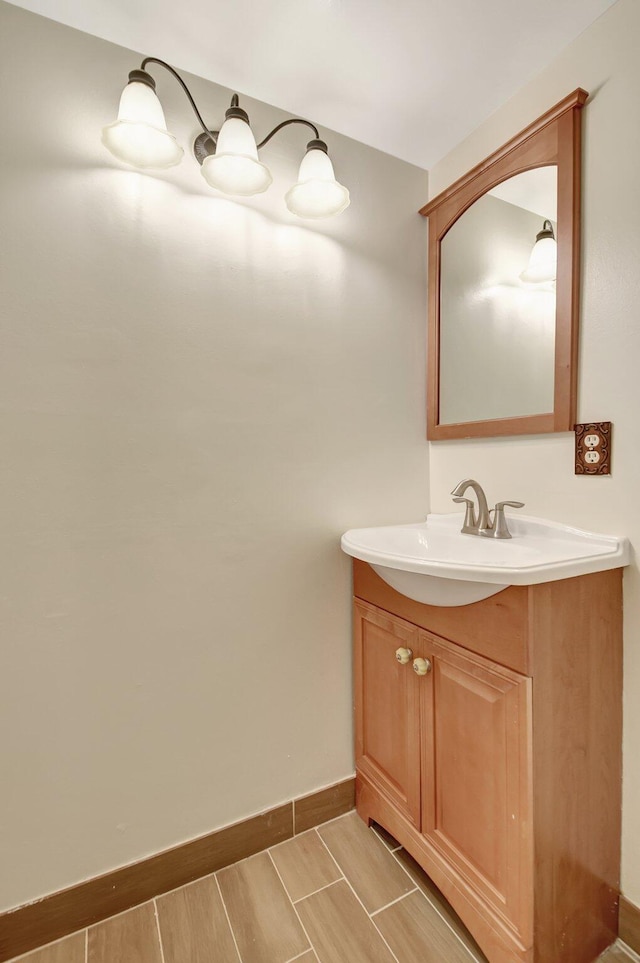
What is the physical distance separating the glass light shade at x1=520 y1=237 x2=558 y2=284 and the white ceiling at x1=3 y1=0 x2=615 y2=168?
0.49 meters

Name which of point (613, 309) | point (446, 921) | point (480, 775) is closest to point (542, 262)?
point (613, 309)

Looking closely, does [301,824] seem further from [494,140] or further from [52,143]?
[494,140]

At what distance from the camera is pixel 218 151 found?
1118mm

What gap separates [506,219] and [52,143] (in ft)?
4.10

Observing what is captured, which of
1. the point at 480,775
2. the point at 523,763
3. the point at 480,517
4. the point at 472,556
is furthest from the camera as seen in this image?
the point at 480,517

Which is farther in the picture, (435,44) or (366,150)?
(366,150)

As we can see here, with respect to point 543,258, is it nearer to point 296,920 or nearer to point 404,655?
point 404,655

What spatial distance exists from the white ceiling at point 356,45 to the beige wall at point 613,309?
0.10 m

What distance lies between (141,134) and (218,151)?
0.18 meters

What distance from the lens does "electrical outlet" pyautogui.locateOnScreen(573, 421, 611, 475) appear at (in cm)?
109

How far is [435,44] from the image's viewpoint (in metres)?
1.16

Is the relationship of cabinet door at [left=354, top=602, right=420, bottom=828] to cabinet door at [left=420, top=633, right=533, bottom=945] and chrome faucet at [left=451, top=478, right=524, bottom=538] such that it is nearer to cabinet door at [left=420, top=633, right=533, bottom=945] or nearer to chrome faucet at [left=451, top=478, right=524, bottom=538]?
cabinet door at [left=420, top=633, right=533, bottom=945]

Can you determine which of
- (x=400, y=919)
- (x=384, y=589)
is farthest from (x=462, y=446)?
(x=400, y=919)

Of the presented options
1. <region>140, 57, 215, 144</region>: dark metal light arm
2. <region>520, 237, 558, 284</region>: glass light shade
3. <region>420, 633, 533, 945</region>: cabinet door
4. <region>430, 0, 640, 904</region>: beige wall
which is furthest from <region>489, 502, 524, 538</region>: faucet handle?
<region>140, 57, 215, 144</region>: dark metal light arm
